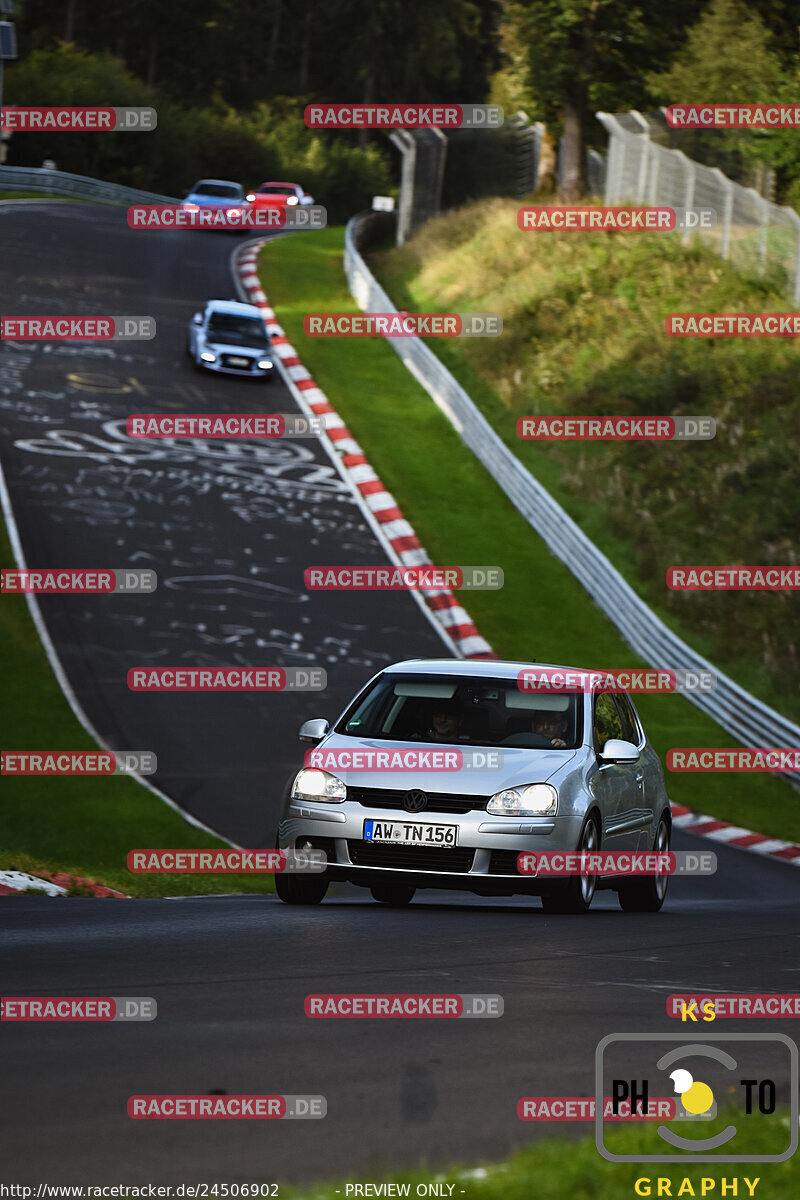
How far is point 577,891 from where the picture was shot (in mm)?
11008

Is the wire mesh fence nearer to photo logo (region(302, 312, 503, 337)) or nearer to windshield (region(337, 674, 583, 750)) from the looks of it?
photo logo (region(302, 312, 503, 337))

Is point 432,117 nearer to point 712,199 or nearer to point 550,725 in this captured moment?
point 712,199

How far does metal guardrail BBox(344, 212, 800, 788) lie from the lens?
21516 mm

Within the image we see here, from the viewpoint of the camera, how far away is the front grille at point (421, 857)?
10.5m

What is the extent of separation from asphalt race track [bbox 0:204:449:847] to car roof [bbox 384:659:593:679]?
15.2 feet

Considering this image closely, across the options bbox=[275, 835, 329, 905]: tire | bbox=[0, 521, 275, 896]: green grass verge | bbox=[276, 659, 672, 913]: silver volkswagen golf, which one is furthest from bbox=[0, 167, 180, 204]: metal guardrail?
bbox=[275, 835, 329, 905]: tire

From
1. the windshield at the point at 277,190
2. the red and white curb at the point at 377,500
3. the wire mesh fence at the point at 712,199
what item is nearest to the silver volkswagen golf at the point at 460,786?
the red and white curb at the point at 377,500

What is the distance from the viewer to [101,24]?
10400cm

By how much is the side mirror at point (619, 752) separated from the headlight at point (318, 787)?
5.46 feet

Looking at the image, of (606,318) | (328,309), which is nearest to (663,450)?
(606,318)

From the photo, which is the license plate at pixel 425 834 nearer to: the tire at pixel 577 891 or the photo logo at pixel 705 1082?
the tire at pixel 577 891

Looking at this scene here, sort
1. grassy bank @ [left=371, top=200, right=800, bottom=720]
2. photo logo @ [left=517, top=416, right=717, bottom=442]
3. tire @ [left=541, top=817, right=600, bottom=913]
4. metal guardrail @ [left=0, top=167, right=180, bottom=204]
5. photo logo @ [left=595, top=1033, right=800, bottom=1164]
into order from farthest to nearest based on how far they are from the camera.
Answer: metal guardrail @ [left=0, top=167, right=180, bottom=204], photo logo @ [left=517, top=416, right=717, bottom=442], grassy bank @ [left=371, top=200, right=800, bottom=720], tire @ [left=541, top=817, right=600, bottom=913], photo logo @ [left=595, top=1033, right=800, bottom=1164]

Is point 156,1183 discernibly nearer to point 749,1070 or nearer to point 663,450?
point 749,1070

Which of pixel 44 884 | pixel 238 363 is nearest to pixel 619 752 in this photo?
pixel 44 884
